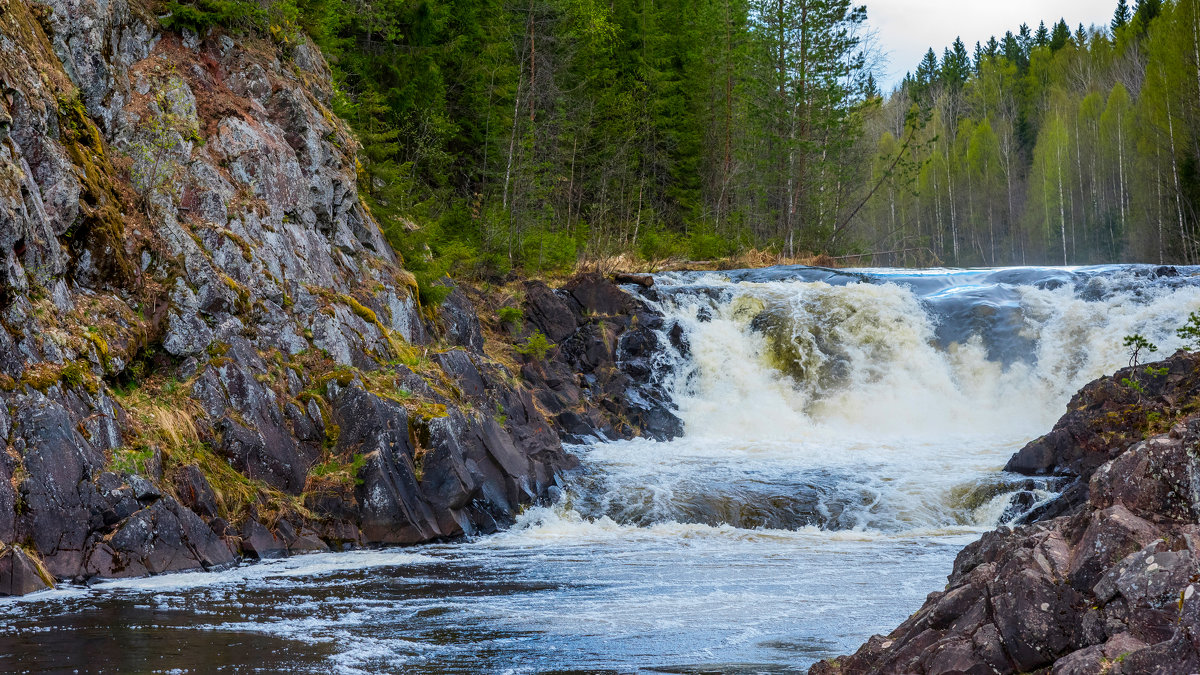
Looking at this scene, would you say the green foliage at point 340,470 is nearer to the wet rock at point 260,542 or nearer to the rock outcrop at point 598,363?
the wet rock at point 260,542

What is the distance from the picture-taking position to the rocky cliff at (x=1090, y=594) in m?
3.77

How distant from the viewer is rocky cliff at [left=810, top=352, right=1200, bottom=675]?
3.77 metres

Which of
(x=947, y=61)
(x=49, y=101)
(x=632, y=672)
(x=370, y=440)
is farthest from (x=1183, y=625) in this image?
(x=947, y=61)

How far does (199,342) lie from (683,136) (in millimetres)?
27151

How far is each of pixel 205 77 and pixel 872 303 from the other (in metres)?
14.5

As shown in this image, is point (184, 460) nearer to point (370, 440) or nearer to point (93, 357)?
point (93, 357)

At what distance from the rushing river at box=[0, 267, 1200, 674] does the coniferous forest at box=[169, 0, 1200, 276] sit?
5795mm

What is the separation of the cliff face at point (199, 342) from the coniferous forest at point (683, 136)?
5.91ft

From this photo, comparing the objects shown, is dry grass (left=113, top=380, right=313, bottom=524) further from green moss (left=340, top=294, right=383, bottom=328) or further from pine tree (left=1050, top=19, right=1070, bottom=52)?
pine tree (left=1050, top=19, right=1070, bottom=52)

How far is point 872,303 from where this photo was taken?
21750 millimetres

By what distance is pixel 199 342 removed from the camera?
11477mm

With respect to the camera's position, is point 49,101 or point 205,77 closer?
point 49,101

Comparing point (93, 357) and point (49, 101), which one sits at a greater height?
point (49, 101)

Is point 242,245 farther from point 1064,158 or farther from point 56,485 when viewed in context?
point 1064,158
